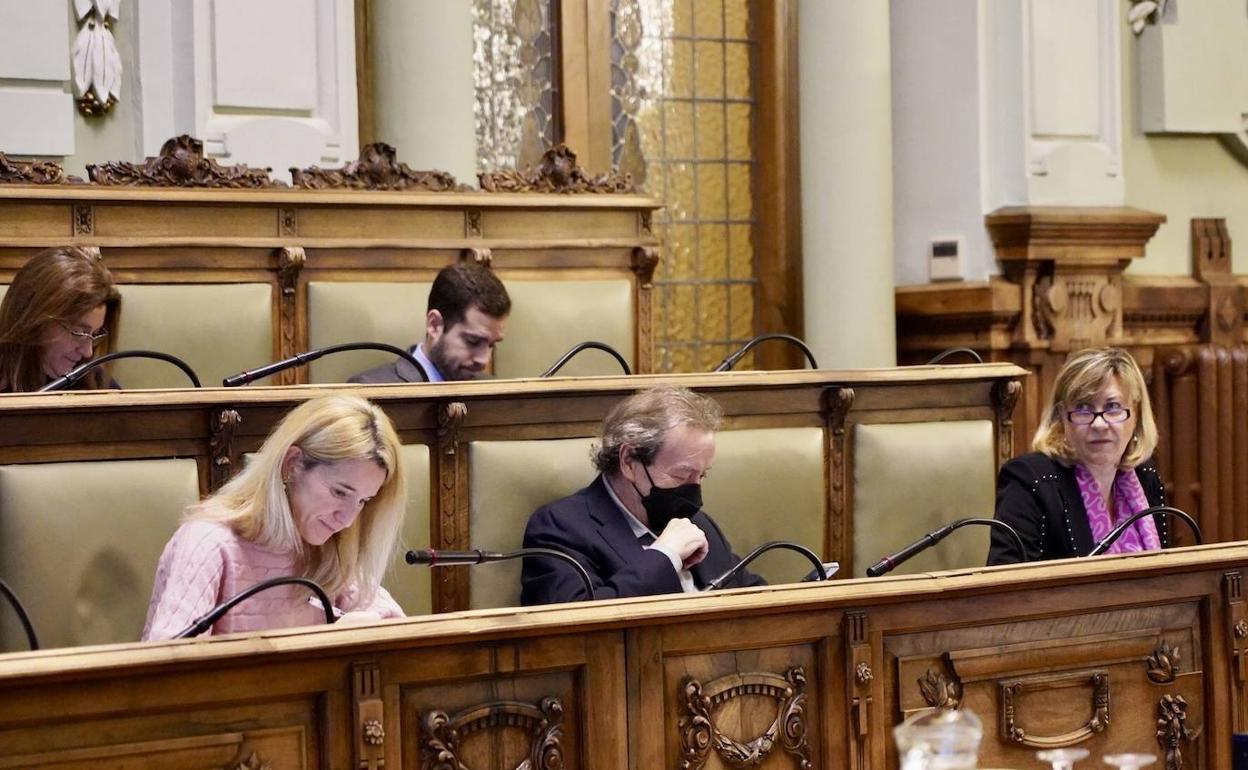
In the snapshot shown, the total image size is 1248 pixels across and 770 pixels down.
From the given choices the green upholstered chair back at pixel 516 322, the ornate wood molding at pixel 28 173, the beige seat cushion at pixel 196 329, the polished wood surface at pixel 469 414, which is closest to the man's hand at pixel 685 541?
the polished wood surface at pixel 469 414

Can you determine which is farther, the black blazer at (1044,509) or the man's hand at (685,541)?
the black blazer at (1044,509)

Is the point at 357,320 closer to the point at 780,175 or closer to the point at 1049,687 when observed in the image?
the point at 1049,687

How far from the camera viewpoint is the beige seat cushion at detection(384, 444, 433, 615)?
10.2ft

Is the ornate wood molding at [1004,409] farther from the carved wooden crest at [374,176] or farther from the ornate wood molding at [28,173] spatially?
the ornate wood molding at [28,173]

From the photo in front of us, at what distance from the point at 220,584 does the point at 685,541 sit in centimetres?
84

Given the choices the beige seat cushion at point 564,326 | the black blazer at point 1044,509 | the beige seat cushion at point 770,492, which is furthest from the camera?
the beige seat cushion at point 564,326

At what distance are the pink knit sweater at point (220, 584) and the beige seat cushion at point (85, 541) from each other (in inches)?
6.6

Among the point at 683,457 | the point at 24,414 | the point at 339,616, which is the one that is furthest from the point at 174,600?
the point at 683,457

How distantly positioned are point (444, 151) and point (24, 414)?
2.46 metres

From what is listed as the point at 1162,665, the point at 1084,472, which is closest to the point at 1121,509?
the point at 1084,472

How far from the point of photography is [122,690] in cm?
194

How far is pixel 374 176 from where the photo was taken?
4.53 metres

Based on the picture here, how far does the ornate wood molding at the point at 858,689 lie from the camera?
94.5 inches

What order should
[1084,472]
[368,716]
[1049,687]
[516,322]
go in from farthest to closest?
[516,322] < [1084,472] < [1049,687] < [368,716]
